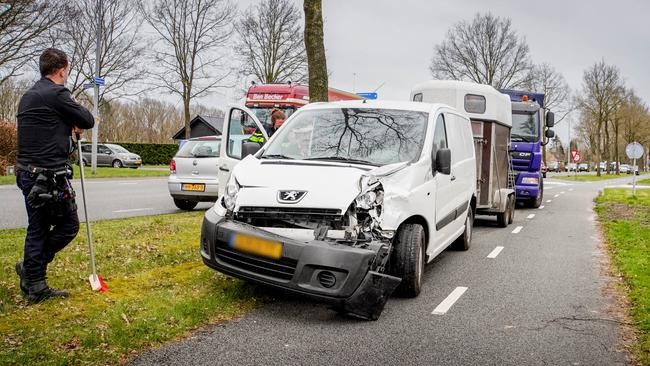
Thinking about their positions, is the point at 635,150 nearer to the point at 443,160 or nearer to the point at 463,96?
the point at 463,96

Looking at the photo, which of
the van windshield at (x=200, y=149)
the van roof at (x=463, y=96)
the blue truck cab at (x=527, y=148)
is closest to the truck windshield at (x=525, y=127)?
the blue truck cab at (x=527, y=148)

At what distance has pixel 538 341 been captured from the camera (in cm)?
460

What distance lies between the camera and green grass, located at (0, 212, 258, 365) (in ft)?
13.2

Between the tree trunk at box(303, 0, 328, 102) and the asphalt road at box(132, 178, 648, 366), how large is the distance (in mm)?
5022

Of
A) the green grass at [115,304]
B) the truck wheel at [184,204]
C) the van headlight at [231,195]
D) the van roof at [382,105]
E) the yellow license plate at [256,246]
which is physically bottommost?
the green grass at [115,304]

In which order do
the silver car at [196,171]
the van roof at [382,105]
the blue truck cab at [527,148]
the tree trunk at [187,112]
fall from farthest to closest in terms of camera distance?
the tree trunk at [187,112] → the blue truck cab at [527,148] → the silver car at [196,171] → the van roof at [382,105]

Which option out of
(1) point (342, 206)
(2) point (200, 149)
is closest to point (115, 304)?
(1) point (342, 206)

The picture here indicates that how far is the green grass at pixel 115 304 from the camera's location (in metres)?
4.03

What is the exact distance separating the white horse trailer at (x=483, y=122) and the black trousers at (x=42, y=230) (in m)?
7.76

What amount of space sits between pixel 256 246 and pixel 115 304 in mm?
1296

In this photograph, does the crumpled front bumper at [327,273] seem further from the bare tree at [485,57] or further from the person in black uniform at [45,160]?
the bare tree at [485,57]

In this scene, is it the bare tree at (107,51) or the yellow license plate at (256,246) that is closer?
the yellow license plate at (256,246)

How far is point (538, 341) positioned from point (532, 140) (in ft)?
40.7

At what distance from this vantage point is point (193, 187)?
504 inches
